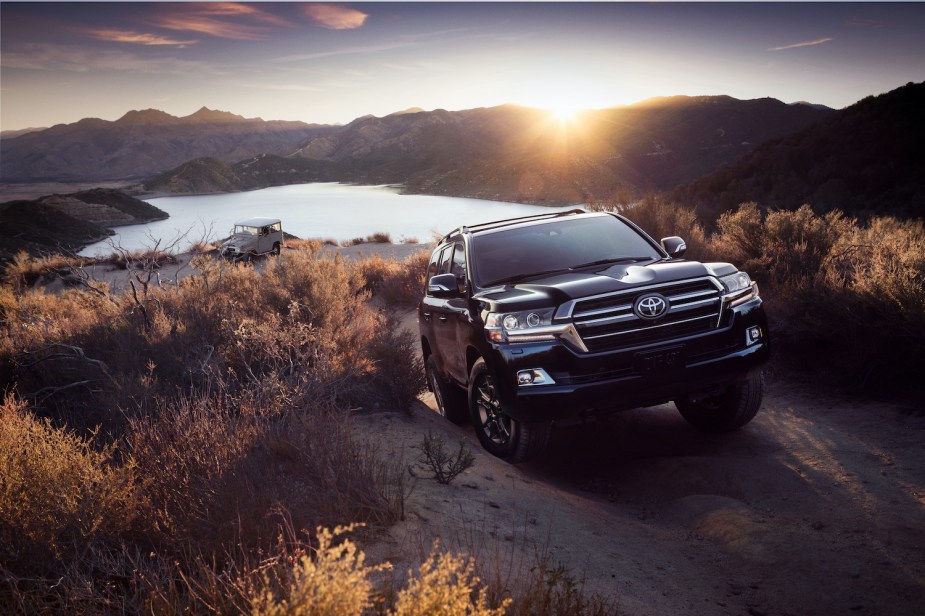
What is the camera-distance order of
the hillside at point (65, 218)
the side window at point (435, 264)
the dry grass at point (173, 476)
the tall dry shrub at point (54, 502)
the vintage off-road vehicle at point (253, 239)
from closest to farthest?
1. the dry grass at point (173, 476)
2. the tall dry shrub at point (54, 502)
3. the side window at point (435, 264)
4. the vintage off-road vehicle at point (253, 239)
5. the hillside at point (65, 218)

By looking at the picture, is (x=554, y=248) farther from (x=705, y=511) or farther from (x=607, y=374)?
(x=705, y=511)

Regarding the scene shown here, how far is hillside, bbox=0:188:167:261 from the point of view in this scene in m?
45.5

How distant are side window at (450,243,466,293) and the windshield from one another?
19 cm

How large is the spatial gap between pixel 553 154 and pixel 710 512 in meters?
64.5

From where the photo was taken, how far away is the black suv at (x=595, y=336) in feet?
14.8

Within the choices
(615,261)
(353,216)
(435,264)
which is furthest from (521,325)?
(353,216)

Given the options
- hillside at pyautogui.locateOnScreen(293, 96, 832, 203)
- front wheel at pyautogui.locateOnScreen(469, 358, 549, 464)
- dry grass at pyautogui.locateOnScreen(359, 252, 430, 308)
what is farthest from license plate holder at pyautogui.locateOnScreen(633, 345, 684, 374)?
hillside at pyautogui.locateOnScreen(293, 96, 832, 203)

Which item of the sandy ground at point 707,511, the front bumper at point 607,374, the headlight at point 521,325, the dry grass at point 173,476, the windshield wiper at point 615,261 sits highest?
the windshield wiper at point 615,261

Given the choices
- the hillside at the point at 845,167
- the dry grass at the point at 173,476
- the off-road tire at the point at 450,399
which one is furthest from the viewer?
the hillside at the point at 845,167

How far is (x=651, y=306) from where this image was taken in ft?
14.9

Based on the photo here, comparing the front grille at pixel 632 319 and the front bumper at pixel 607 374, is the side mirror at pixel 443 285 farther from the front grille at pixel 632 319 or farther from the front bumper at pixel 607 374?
the front grille at pixel 632 319

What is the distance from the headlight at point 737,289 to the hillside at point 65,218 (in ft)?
99.4

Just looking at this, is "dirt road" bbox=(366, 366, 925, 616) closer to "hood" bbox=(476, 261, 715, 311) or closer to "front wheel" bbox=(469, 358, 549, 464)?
"front wheel" bbox=(469, 358, 549, 464)

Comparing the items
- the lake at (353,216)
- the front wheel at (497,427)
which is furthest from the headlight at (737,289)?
the lake at (353,216)
